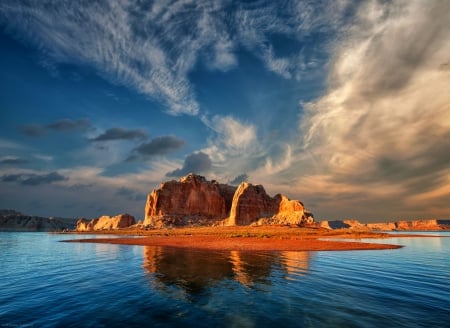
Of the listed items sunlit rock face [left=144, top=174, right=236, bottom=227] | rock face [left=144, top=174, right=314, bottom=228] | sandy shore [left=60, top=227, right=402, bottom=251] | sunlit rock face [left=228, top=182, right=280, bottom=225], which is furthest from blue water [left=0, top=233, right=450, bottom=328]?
sunlit rock face [left=144, top=174, right=236, bottom=227]

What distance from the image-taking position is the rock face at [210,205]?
145m

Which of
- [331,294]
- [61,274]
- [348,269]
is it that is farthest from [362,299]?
[61,274]

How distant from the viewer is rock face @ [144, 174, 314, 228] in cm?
14511

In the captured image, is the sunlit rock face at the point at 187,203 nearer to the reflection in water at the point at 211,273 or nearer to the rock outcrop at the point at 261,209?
the rock outcrop at the point at 261,209

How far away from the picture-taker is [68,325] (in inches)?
418

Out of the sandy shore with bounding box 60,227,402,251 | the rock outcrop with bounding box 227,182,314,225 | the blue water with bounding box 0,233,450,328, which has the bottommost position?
the blue water with bounding box 0,233,450,328

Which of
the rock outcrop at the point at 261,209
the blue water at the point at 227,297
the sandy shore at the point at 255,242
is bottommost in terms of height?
the blue water at the point at 227,297

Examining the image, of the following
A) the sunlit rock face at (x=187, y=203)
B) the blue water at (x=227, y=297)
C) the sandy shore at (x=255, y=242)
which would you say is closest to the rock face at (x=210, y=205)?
the sunlit rock face at (x=187, y=203)

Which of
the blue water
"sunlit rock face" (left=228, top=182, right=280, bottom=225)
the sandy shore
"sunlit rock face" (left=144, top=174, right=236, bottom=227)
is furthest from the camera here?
→ "sunlit rock face" (left=144, top=174, right=236, bottom=227)

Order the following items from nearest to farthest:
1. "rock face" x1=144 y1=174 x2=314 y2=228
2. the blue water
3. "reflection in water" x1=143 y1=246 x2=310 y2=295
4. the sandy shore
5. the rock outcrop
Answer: the blue water → "reflection in water" x1=143 y1=246 x2=310 y2=295 → the sandy shore → the rock outcrop → "rock face" x1=144 y1=174 x2=314 y2=228

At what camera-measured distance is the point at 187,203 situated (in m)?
171

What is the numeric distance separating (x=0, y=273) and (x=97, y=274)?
8.74m

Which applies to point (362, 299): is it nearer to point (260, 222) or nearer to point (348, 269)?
point (348, 269)

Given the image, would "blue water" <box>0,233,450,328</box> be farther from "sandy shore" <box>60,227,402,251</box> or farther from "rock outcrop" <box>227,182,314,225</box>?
"rock outcrop" <box>227,182,314,225</box>
